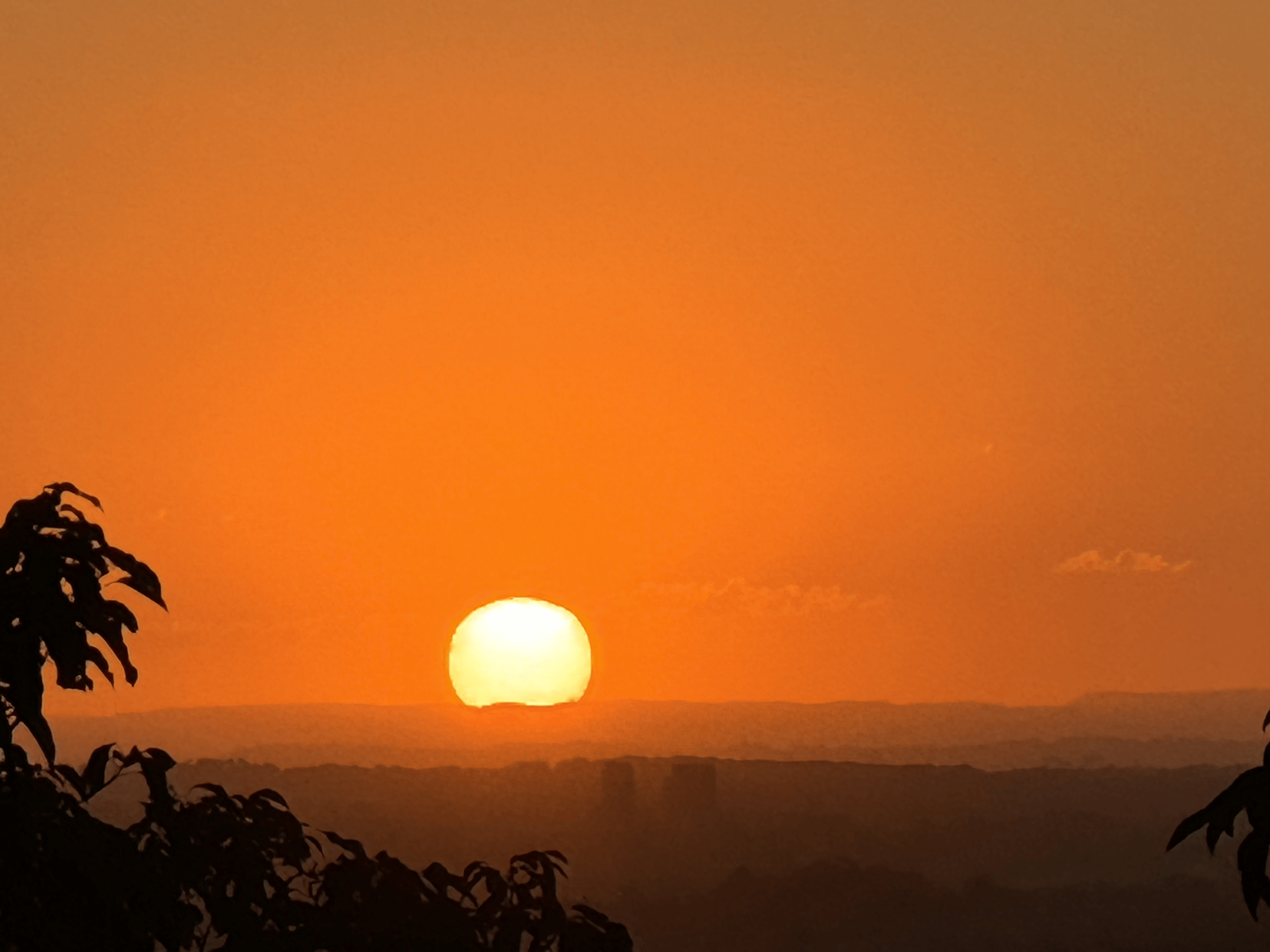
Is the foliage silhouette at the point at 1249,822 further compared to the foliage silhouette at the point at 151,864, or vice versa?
the foliage silhouette at the point at 151,864

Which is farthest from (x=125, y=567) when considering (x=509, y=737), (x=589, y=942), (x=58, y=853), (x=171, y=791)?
(x=509, y=737)

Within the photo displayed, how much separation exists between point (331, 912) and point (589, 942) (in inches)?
77.2

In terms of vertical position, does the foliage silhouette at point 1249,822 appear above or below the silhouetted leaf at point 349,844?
above

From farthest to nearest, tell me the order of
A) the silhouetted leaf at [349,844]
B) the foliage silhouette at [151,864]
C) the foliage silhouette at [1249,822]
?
the silhouetted leaf at [349,844] < the foliage silhouette at [151,864] < the foliage silhouette at [1249,822]

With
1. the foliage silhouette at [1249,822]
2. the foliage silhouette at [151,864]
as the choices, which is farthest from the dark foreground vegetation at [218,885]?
the foliage silhouette at [1249,822]

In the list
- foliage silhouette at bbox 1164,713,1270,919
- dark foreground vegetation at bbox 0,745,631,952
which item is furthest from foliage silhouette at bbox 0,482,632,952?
foliage silhouette at bbox 1164,713,1270,919

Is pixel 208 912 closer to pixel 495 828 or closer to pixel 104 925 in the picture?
pixel 104 925

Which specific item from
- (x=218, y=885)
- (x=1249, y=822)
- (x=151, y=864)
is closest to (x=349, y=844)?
(x=218, y=885)

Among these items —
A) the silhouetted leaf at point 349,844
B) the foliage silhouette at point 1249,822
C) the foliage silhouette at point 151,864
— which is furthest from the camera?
the silhouetted leaf at point 349,844

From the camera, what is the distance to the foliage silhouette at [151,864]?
10.3m

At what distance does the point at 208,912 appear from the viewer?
12.4m

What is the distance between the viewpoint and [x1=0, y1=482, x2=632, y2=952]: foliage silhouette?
1034 cm

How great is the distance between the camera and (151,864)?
11516mm

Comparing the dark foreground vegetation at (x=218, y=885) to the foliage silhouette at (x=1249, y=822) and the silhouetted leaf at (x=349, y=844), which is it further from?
the foliage silhouette at (x=1249, y=822)
